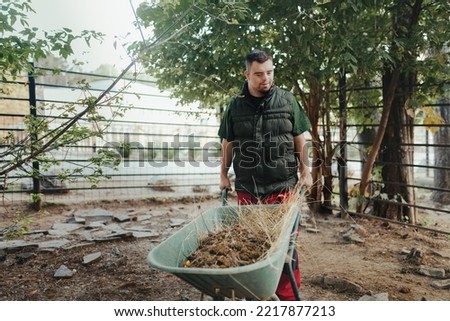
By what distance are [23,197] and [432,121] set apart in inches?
206

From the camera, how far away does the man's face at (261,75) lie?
219cm

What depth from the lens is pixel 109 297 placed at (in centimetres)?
247

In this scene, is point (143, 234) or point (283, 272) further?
point (143, 234)

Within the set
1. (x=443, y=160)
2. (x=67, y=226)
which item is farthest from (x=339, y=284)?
(x=443, y=160)

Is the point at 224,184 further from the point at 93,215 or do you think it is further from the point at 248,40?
the point at 93,215

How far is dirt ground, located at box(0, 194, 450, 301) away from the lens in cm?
251

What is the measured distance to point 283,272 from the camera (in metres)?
2.12

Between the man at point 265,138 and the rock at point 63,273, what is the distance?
1382mm

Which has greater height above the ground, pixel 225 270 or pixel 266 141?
pixel 266 141

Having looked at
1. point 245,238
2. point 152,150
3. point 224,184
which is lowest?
point 245,238

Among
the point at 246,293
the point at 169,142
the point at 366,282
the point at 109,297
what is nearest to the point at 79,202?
the point at 169,142

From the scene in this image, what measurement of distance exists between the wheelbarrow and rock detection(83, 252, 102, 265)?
4.95 ft

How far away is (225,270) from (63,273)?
195cm

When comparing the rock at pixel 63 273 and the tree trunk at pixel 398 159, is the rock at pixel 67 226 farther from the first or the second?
the tree trunk at pixel 398 159
